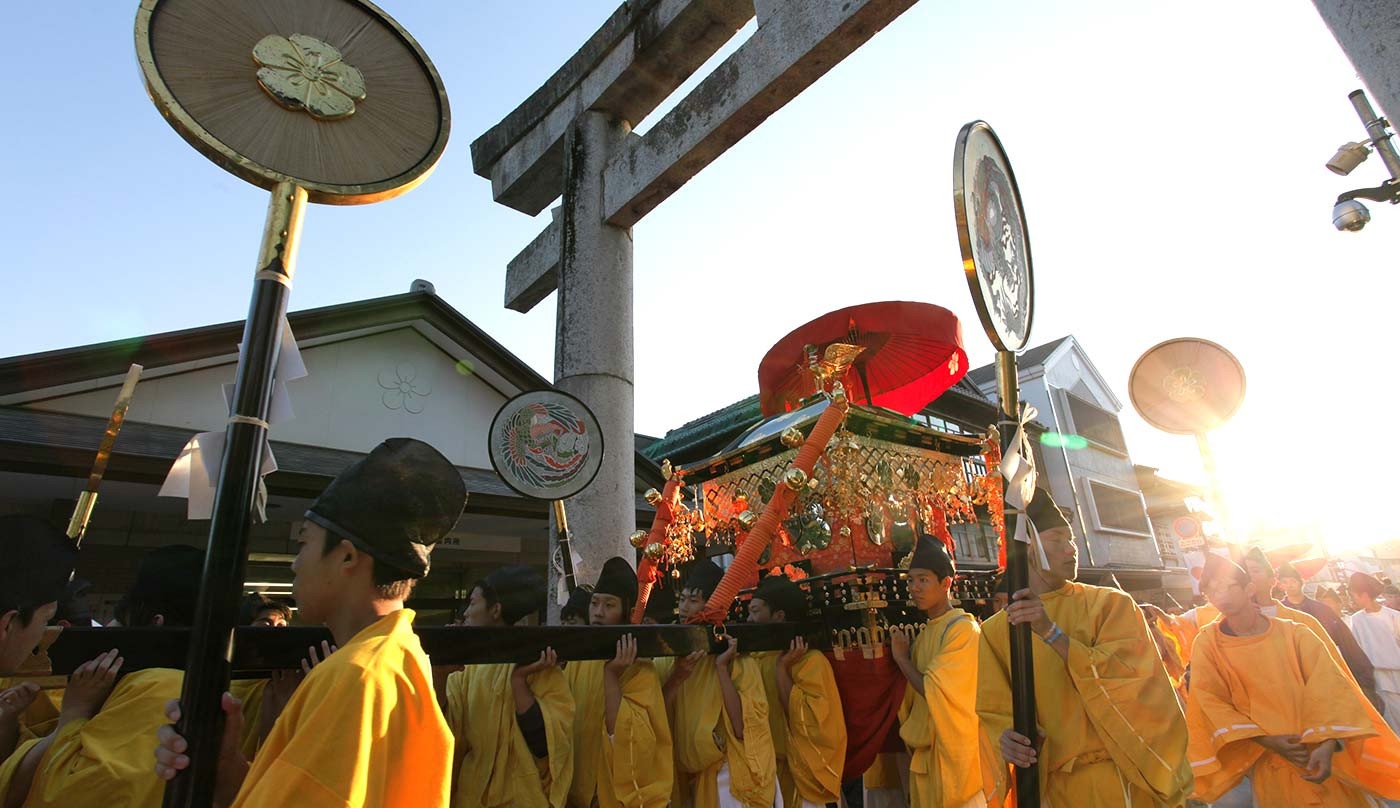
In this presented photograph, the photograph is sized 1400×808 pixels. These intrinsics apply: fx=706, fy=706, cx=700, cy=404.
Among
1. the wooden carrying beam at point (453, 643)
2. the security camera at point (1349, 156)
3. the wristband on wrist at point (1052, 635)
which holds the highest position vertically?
the security camera at point (1349, 156)

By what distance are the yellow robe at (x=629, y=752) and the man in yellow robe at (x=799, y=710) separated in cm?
77

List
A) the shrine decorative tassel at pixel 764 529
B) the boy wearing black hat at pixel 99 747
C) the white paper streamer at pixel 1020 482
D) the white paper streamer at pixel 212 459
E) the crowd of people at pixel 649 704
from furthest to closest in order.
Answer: the shrine decorative tassel at pixel 764 529
the white paper streamer at pixel 1020 482
the boy wearing black hat at pixel 99 747
the white paper streamer at pixel 212 459
the crowd of people at pixel 649 704

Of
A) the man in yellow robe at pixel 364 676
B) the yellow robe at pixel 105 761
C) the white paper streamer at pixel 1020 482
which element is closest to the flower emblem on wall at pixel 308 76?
the man in yellow robe at pixel 364 676

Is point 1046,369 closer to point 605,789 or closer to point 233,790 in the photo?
point 605,789

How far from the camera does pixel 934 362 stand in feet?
21.2

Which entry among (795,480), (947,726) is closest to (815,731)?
(947,726)

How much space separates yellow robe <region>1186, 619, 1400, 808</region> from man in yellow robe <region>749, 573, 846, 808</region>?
227cm

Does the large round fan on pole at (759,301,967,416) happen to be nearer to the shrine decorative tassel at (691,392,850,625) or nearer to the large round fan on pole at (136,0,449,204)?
the shrine decorative tassel at (691,392,850,625)

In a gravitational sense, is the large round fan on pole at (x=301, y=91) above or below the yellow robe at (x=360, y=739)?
above

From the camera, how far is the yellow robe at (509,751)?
365 centimetres

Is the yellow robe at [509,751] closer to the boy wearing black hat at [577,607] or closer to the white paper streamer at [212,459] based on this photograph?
the boy wearing black hat at [577,607]

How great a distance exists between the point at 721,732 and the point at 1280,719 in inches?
130

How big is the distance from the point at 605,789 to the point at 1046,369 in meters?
21.8

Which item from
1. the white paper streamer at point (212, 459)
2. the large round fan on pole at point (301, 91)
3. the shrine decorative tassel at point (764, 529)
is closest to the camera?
the white paper streamer at point (212, 459)
